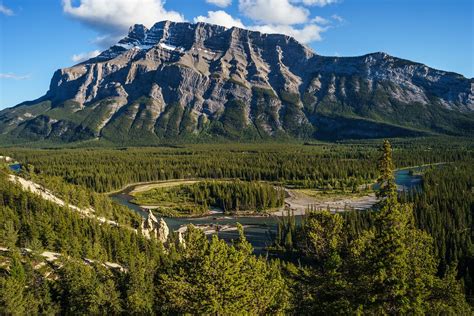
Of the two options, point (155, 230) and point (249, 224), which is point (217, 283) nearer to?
point (155, 230)

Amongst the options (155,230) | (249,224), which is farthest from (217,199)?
(155,230)

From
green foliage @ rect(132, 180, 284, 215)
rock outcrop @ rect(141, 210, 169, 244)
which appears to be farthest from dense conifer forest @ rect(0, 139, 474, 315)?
green foliage @ rect(132, 180, 284, 215)

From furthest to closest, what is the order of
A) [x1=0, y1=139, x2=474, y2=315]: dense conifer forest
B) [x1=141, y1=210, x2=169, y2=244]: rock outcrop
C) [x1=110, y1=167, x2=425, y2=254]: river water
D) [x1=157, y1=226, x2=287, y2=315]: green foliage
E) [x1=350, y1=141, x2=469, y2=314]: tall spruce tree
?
1. [x1=110, y1=167, x2=425, y2=254]: river water
2. [x1=141, y1=210, x2=169, y2=244]: rock outcrop
3. [x1=0, y1=139, x2=474, y2=315]: dense conifer forest
4. [x1=157, y1=226, x2=287, y2=315]: green foliage
5. [x1=350, y1=141, x2=469, y2=314]: tall spruce tree

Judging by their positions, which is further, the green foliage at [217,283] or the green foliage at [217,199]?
the green foliage at [217,199]

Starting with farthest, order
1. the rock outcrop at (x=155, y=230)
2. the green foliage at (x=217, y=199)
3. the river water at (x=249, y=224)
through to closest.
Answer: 1. the green foliage at (x=217, y=199)
2. the river water at (x=249, y=224)
3. the rock outcrop at (x=155, y=230)

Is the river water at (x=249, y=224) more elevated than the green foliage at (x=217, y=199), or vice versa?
the green foliage at (x=217, y=199)

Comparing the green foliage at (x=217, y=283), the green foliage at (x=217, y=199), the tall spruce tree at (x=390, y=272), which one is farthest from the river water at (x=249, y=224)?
the tall spruce tree at (x=390, y=272)

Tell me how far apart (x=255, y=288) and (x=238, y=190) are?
147607 millimetres

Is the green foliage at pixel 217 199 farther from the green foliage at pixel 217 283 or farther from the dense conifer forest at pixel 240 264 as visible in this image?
the green foliage at pixel 217 283

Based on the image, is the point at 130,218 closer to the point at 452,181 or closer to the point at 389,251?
the point at 389,251

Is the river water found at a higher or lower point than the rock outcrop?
lower

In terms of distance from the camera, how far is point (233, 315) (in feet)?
95.7

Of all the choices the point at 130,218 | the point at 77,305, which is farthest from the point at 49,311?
the point at 130,218

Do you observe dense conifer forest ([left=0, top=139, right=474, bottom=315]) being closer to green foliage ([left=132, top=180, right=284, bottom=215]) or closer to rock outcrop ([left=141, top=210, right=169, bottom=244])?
rock outcrop ([left=141, top=210, right=169, bottom=244])
